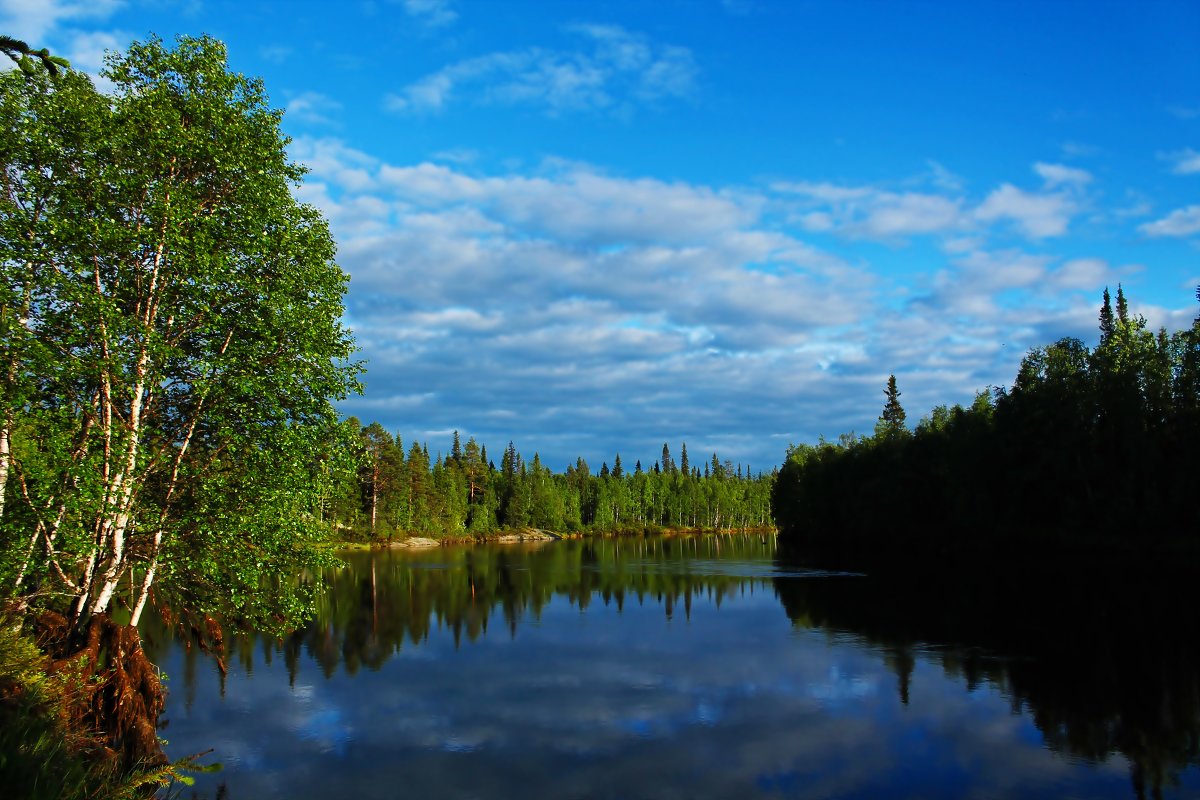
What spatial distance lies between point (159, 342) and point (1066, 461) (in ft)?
244

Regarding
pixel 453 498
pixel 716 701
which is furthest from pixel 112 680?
pixel 453 498

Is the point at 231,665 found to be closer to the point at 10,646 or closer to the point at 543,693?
the point at 543,693

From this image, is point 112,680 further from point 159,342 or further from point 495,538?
point 495,538

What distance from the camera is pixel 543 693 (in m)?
28.8

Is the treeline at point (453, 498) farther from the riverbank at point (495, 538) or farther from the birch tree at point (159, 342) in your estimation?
the birch tree at point (159, 342)

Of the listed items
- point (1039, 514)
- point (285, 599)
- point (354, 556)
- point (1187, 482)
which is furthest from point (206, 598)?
point (354, 556)

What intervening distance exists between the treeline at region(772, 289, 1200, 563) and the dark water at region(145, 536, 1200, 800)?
57.3ft

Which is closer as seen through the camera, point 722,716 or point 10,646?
point 10,646

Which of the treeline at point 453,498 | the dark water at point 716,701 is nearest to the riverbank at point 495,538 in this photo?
the treeline at point 453,498

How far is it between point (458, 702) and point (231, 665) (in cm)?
1228

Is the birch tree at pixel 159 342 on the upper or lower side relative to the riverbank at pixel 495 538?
upper

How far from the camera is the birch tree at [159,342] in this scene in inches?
688

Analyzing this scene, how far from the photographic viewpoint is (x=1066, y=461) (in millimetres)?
69875

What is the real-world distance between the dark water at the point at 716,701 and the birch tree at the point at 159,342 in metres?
6.14
